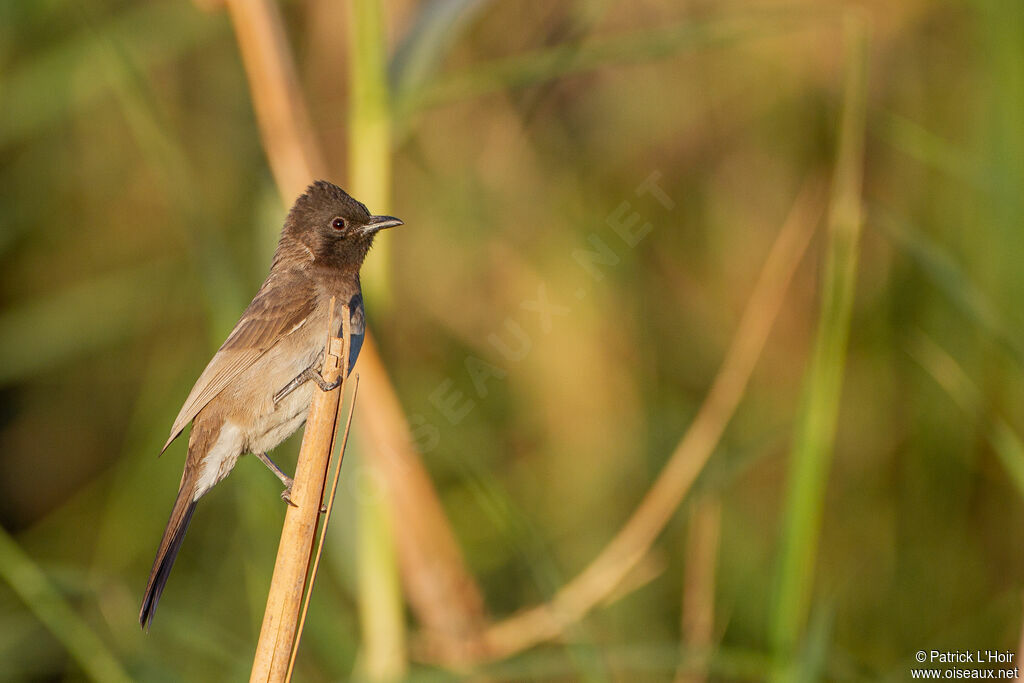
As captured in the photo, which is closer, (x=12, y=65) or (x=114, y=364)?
(x=12, y=65)

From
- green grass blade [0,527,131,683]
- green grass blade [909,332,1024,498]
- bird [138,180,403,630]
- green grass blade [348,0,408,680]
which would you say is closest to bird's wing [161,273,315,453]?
bird [138,180,403,630]

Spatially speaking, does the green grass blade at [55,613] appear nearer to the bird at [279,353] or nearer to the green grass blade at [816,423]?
the bird at [279,353]

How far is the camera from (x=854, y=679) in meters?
3.08

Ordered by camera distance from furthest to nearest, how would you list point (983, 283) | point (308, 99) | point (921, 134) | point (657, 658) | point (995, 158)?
point (308, 99), point (983, 283), point (995, 158), point (921, 134), point (657, 658)

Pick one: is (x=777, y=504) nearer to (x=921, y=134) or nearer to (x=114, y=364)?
(x=921, y=134)

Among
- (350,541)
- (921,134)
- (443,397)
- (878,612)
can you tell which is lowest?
(878,612)

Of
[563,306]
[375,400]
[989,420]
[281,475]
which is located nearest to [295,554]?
[281,475]

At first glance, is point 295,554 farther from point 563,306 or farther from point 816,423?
point 563,306

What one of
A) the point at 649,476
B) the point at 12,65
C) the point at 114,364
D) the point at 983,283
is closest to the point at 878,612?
the point at 649,476

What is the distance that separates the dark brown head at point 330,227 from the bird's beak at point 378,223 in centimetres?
1

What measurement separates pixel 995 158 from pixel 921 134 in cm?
90

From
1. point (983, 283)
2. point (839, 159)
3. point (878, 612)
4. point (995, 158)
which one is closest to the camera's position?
point (839, 159)

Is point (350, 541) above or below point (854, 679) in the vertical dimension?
above

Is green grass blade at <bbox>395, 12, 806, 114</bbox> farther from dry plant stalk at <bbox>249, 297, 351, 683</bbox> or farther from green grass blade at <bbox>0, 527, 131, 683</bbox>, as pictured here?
green grass blade at <bbox>0, 527, 131, 683</bbox>
